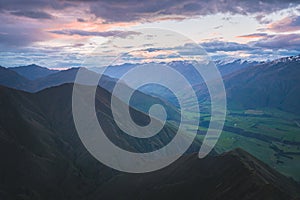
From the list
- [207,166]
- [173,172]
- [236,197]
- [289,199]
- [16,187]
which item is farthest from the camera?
[16,187]

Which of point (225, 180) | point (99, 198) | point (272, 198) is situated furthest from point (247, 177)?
point (99, 198)

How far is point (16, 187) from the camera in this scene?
194 m

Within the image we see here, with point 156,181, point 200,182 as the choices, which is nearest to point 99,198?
point 156,181

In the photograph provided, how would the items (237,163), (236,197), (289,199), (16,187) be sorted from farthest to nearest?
(16,187) < (237,163) < (236,197) < (289,199)

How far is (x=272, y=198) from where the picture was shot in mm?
115500

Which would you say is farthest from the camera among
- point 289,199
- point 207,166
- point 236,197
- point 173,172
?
point 173,172

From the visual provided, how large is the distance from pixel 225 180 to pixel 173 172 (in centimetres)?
4414

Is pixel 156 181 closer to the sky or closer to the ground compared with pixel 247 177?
closer to the ground

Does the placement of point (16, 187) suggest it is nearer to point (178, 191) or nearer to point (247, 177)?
point (178, 191)

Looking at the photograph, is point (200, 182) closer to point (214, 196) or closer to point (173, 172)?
point (214, 196)

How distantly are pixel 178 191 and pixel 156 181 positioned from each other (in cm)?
2589

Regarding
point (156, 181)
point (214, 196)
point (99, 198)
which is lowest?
point (99, 198)

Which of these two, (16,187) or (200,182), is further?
(16,187)

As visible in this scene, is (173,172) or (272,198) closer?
(272,198)
